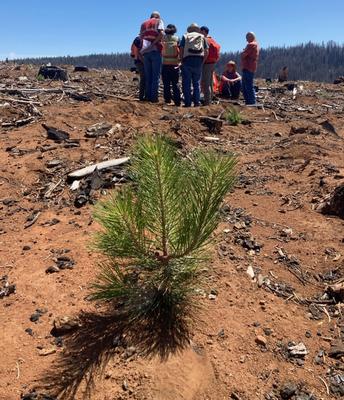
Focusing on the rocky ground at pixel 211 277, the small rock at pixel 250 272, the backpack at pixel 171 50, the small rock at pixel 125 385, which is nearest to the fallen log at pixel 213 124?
the rocky ground at pixel 211 277

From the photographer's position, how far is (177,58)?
33.9 ft

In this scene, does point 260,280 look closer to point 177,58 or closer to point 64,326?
point 64,326

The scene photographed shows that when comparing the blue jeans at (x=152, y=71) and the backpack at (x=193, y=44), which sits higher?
the backpack at (x=193, y=44)

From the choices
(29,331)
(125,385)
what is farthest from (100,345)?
(29,331)

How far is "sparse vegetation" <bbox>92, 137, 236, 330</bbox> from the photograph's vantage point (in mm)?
2260

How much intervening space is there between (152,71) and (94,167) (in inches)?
203

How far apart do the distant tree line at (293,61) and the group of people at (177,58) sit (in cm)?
6276

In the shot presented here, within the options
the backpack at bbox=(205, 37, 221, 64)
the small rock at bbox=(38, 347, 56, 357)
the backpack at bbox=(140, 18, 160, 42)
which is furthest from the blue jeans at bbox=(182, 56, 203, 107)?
the small rock at bbox=(38, 347, 56, 357)

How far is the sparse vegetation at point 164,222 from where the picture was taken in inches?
89.0

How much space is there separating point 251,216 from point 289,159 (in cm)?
228

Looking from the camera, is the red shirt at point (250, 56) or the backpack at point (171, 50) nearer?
the backpack at point (171, 50)

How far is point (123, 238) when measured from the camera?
2.41 meters

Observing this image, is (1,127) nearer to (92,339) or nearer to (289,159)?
(289,159)

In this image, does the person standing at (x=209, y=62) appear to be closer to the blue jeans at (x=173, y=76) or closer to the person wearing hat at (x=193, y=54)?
the person wearing hat at (x=193, y=54)
